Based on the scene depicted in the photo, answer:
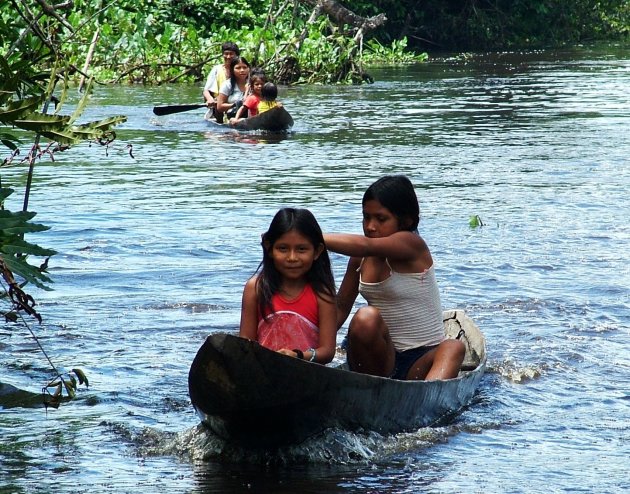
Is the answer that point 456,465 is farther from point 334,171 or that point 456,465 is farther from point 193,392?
point 334,171

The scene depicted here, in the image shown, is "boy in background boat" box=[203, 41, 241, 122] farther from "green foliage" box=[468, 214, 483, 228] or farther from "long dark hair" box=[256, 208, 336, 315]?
"long dark hair" box=[256, 208, 336, 315]

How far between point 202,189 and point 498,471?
23.6 feet

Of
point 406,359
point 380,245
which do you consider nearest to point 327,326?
point 380,245

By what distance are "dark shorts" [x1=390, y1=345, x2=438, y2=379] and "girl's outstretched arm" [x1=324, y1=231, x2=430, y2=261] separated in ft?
1.47

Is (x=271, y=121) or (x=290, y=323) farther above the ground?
(x=271, y=121)

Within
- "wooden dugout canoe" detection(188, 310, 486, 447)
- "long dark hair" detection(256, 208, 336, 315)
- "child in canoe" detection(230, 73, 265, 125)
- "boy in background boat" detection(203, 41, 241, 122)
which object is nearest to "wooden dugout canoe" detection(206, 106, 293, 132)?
"child in canoe" detection(230, 73, 265, 125)

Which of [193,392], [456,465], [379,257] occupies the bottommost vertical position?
[456,465]

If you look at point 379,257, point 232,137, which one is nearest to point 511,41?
point 232,137

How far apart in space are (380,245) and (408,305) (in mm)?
450

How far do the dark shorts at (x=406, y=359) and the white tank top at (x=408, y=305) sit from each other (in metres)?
0.02

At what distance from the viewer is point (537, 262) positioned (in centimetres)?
848

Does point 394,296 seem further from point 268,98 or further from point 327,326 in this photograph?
point 268,98

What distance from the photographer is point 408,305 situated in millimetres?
5430

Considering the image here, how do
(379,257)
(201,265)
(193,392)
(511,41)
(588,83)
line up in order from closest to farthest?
1. (193,392)
2. (379,257)
3. (201,265)
4. (588,83)
5. (511,41)
